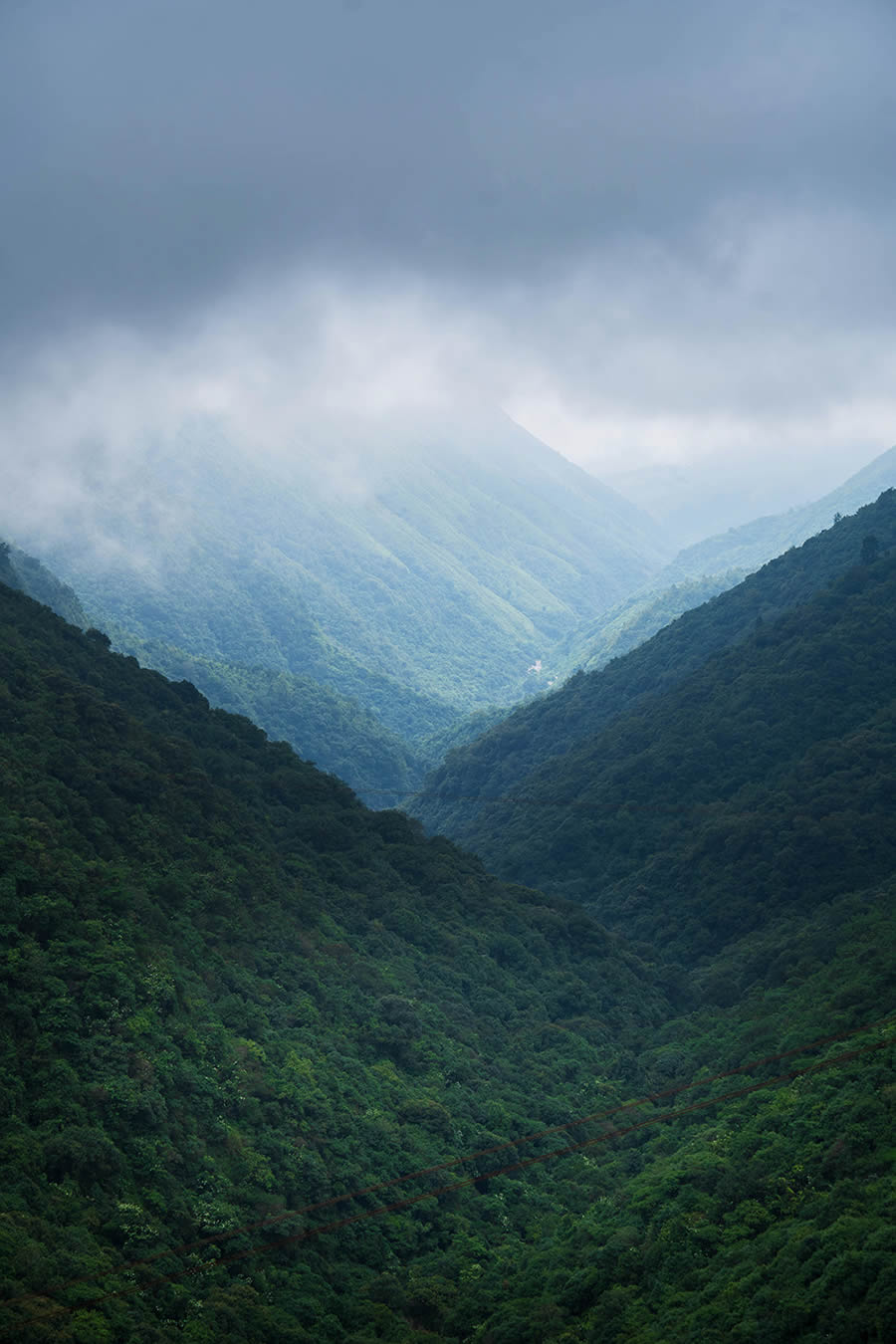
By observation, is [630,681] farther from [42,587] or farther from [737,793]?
[42,587]

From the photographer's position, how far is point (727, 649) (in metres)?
74.9

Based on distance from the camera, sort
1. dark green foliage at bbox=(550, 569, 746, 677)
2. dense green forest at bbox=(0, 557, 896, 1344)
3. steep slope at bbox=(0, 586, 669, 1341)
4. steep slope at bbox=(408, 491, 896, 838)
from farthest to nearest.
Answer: dark green foliage at bbox=(550, 569, 746, 677), steep slope at bbox=(408, 491, 896, 838), steep slope at bbox=(0, 586, 669, 1341), dense green forest at bbox=(0, 557, 896, 1344)

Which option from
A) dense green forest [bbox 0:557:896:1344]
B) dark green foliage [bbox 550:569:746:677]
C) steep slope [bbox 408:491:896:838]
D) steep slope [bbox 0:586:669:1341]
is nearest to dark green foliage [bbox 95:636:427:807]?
steep slope [bbox 408:491:896:838]

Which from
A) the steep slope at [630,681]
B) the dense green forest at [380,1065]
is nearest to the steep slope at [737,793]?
the dense green forest at [380,1065]

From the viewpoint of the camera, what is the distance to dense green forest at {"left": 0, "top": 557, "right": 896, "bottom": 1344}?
2511 centimetres

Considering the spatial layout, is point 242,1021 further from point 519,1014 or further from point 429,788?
point 429,788

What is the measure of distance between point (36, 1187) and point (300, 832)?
1047 inches

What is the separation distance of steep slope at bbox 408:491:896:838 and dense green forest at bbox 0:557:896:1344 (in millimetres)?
24958

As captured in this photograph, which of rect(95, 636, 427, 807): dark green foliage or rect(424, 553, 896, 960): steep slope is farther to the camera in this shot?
rect(95, 636, 427, 807): dark green foliage

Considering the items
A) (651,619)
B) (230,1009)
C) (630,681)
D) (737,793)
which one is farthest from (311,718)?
(230,1009)

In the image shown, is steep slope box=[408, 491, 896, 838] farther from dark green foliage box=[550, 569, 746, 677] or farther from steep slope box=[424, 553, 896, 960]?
dark green foliage box=[550, 569, 746, 677]

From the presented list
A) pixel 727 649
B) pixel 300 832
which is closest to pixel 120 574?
pixel 727 649

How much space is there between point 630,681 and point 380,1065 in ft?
174

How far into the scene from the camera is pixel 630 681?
87562mm
